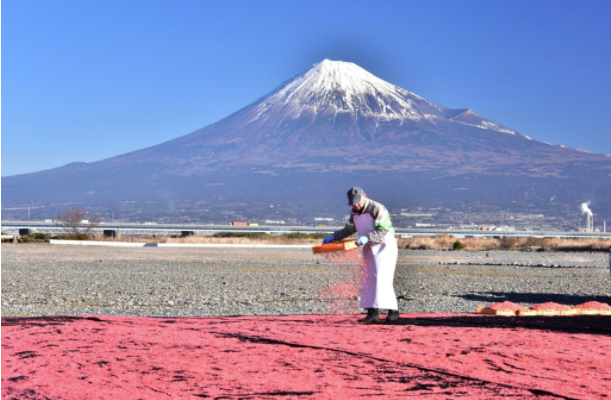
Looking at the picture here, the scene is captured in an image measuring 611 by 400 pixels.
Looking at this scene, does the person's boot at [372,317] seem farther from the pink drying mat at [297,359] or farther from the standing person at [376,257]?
the pink drying mat at [297,359]

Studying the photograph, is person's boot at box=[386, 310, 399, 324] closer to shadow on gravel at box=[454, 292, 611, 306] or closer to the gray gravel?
the gray gravel

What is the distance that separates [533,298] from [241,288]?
18.2 feet

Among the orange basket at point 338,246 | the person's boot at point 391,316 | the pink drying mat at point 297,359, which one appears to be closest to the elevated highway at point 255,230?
the orange basket at point 338,246

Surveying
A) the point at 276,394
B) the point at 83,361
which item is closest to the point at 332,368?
the point at 276,394

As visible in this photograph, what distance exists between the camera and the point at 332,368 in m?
7.68

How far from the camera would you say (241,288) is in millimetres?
20375

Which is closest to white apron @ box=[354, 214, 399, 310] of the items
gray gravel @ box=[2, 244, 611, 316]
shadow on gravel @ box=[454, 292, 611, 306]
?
gray gravel @ box=[2, 244, 611, 316]

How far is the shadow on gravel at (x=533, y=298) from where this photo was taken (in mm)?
18109

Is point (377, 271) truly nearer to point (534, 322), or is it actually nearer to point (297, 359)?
point (534, 322)

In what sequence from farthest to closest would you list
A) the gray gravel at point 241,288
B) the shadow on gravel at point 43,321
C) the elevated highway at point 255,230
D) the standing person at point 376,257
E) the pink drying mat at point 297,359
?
the elevated highway at point 255,230, the gray gravel at point 241,288, the standing person at point 376,257, the shadow on gravel at point 43,321, the pink drying mat at point 297,359

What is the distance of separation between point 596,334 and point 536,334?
0.63 meters

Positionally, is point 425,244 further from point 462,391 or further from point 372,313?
point 462,391

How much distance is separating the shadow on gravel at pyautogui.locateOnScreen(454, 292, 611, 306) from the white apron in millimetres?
7267

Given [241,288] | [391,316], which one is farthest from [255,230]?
[391,316]
